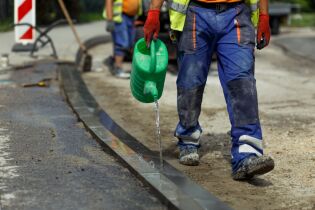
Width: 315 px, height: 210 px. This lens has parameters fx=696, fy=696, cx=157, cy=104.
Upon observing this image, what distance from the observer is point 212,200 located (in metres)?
4.30

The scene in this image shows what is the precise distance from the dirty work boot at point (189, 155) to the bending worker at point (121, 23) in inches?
206

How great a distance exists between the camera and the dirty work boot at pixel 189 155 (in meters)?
5.45

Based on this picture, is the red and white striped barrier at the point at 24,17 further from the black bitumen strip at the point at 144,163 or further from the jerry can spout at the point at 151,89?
the jerry can spout at the point at 151,89

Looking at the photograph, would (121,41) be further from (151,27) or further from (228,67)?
(228,67)

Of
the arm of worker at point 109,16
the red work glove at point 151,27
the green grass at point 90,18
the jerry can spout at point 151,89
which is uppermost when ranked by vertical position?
the red work glove at point 151,27

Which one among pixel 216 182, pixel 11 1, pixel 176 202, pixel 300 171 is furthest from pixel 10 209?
pixel 11 1

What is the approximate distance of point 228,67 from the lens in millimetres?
5141

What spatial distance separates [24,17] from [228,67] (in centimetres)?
760

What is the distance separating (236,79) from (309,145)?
133cm

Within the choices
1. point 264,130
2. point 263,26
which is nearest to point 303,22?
point 264,130

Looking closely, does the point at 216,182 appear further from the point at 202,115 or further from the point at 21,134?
the point at 202,115

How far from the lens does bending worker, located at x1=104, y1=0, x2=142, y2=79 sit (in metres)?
10.8

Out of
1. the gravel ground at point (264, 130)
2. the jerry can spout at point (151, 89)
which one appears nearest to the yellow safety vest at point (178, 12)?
the jerry can spout at point (151, 89)

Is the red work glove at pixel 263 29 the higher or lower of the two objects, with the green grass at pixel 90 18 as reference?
higher
